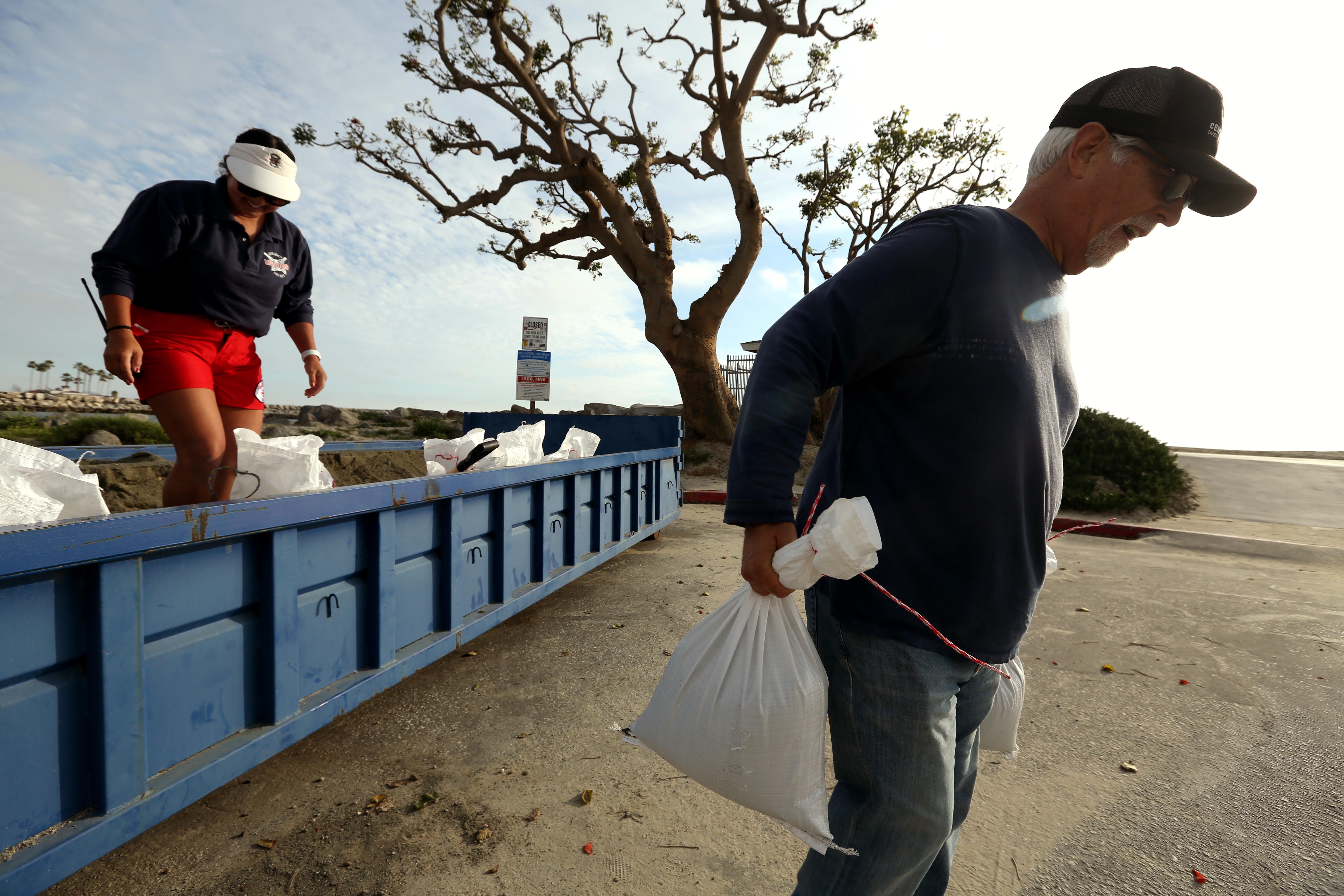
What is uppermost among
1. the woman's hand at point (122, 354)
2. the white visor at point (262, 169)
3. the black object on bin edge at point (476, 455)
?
the white visor at point (262, 169)

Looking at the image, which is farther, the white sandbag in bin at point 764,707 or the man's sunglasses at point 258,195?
the man's sunglasses at point 258,195

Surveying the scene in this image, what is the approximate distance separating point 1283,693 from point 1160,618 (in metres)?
1.17

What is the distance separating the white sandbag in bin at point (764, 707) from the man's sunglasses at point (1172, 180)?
958 mm

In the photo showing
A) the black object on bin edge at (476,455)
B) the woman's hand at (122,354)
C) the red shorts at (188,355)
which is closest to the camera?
the woman's hand at (122,354)

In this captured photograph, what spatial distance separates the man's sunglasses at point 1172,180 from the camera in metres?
1.37

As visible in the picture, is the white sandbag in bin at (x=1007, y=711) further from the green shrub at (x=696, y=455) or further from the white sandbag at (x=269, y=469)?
the green shrub at (x=696, y=455)

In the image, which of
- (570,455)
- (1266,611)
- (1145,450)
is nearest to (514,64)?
(570,455)

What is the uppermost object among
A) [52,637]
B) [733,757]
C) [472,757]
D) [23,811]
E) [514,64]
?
[514,64]

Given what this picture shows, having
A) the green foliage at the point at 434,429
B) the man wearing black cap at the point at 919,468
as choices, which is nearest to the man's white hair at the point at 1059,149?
the man wearing black cap at the point at 919,468

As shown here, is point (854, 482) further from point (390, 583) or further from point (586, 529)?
point (586, 529)

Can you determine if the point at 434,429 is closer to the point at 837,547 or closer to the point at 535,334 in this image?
the point at 535,334

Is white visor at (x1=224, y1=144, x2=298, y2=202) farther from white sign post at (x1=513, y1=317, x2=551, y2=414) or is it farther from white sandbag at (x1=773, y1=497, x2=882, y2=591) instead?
white sign post at (x1=513, y1=317, x2=551, y2=414)

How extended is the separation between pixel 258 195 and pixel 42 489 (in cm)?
142

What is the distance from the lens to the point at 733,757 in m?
1.25
